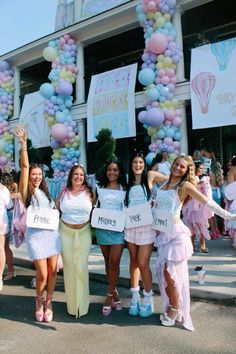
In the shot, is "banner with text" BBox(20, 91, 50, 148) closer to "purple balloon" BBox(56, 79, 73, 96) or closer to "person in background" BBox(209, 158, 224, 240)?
"purple balloon" BBox(56, 79, 73, 96)

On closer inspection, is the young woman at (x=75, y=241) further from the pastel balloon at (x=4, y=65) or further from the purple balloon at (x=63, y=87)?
the pastel balloon at (x=4, y=65)

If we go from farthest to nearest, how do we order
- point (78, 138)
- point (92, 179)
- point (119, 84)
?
1. point (78, 138)
2. point (119, 84)
3. point (92, 179)

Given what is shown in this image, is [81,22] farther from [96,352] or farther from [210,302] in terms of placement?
[96,352]

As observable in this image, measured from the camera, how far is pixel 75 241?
4238mm

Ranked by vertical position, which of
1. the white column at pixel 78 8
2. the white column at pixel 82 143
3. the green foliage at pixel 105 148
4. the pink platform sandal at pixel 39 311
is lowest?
the pink platform sandal at pixel 39 311

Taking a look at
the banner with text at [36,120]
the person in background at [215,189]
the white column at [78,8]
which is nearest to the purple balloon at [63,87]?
the banner with text at [36,120]

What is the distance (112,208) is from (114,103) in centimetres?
870

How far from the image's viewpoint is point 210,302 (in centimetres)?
468

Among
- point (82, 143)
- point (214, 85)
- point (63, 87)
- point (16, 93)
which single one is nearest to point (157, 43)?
point (214, 85)

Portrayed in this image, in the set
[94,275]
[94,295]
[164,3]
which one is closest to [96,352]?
[94,295]

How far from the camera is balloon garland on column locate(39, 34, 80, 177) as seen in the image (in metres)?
13.2

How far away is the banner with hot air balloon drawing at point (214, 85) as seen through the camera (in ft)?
32.5

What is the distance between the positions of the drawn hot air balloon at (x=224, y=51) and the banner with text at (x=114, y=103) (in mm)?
2862

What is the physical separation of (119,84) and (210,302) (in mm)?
9121
